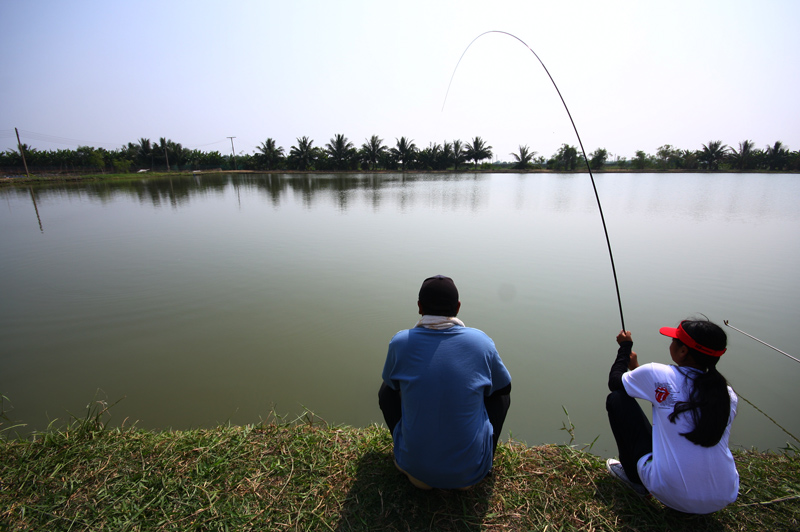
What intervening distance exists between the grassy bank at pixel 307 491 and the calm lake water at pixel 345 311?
1.78 feet

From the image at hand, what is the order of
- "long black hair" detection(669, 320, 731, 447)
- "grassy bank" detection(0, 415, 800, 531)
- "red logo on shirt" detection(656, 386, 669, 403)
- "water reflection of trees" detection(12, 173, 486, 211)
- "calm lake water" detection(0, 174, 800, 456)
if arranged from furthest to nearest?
"water reflection of trees" detection(12, 173, 486, 211), "calm lake water" detection(0, 174, 800, 456), "grassy bank" detection(0, 415, 800, 531), "red logo on shirt" detection(656, 386, 669, 403), "long black hair" detection(669, 320, 731, 447)

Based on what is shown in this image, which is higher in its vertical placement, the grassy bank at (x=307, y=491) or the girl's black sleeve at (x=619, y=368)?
the girl's black sleeve at (x=619, y=368)

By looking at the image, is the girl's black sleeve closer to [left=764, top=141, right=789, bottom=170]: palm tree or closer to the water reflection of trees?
the water reflection of trees

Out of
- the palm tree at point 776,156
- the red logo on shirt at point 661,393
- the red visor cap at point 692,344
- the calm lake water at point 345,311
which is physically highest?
the palm tree at point 776,156

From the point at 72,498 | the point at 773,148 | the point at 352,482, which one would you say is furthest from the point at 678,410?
the point at 773,148

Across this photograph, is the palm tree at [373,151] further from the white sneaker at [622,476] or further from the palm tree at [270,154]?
the white sneaker at [622,476]

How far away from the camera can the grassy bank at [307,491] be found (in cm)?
138

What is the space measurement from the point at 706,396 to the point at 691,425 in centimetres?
11

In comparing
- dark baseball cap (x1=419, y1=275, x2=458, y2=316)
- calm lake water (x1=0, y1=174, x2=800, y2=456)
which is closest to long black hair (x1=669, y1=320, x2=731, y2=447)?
dark baseball cap (x1=419, y1=275, x2=458, y2=316)

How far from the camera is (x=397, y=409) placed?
4.84ft

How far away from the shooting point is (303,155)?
132 feet

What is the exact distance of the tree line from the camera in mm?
34094

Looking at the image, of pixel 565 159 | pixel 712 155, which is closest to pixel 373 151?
pixel 565 159

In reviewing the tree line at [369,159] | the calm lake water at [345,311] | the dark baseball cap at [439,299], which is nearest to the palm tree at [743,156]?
the tree line at [369,159]
